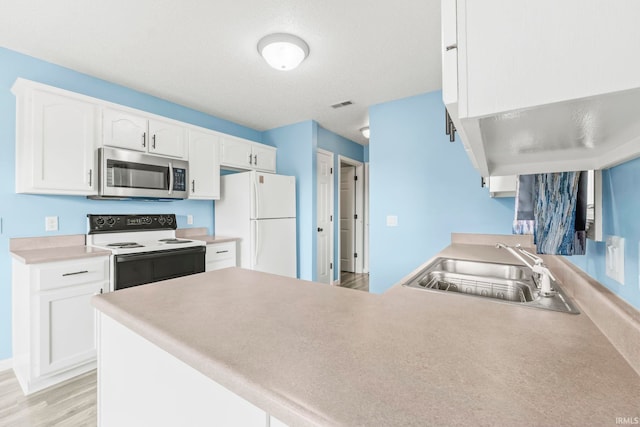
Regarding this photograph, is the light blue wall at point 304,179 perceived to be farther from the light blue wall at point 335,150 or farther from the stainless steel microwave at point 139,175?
the stainless steel microwave at point 139,175

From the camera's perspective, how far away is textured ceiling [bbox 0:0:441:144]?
1.73m

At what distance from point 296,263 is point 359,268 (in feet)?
6.07

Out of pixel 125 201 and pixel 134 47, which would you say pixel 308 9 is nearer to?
pixel 134 47

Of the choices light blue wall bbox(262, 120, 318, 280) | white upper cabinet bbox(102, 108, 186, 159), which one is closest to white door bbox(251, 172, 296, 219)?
light blue wall bbox(262, 120, 318, 280)

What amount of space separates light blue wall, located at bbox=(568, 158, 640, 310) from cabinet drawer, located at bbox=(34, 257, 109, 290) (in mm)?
2774

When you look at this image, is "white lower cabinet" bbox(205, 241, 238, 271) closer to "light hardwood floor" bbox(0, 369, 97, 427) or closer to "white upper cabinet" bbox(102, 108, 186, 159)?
"white upper cabinet" bbox(102, 108, 186, 159)

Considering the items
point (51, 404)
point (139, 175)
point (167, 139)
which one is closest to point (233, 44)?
point (167, 139)

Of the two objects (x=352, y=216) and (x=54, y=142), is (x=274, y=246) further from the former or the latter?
(x=352, y=216)

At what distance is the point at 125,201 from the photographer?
2.73 m

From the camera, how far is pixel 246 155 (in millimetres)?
3562

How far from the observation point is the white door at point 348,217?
532cm

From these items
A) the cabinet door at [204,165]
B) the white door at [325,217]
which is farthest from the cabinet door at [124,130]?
the white door at [325,217]

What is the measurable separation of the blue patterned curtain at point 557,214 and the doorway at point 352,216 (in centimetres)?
415

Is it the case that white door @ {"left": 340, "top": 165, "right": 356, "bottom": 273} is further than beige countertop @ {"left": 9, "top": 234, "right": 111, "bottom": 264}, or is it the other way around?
white door @ {"left": 340, "top": 165, "right": 356, "bottom": 273}
